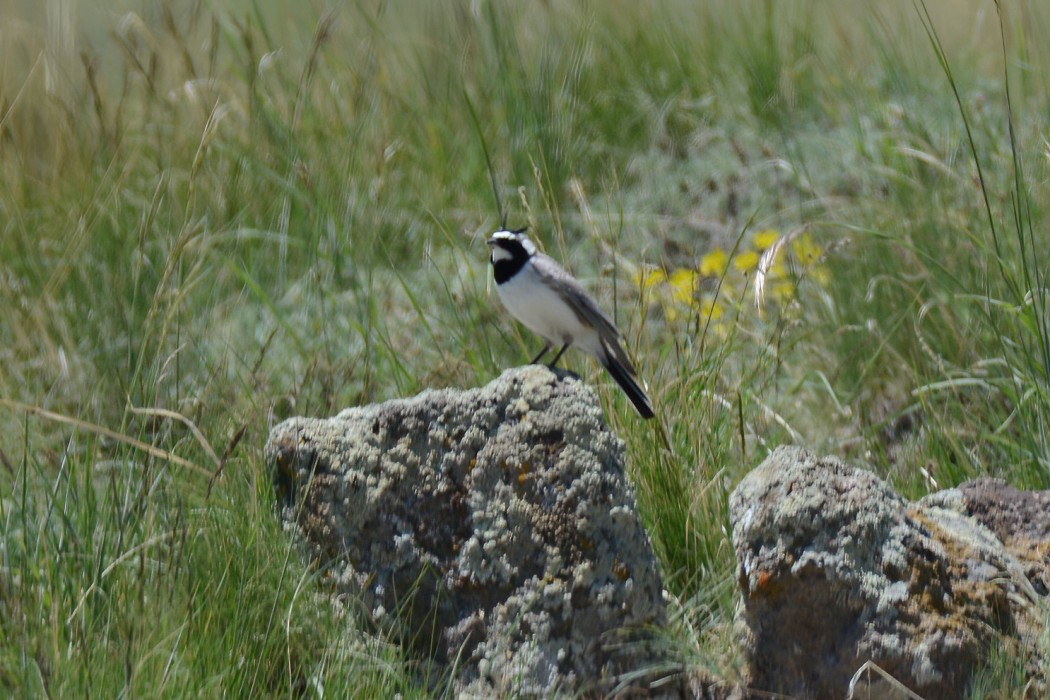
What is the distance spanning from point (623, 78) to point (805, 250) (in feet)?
6.73

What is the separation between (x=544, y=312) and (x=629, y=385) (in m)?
0.49

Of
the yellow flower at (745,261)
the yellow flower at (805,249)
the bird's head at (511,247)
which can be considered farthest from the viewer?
the yellow flower at (745,261)

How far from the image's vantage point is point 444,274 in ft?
16.2

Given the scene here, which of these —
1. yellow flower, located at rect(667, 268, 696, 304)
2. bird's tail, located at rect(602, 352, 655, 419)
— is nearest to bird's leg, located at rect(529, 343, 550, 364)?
bird's tail, located at rect(602, 352, 655, 419)

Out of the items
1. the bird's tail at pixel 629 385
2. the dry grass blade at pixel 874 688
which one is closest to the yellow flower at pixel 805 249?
the bird's tail at pixel 629 385

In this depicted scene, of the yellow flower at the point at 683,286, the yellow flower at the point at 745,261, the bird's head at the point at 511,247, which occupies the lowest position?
the yellow flower at the point at 745,261

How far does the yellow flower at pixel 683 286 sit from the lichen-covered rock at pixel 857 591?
3.88ft

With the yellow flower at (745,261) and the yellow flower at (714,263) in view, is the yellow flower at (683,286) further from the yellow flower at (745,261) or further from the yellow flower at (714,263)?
the yellow flower at (745,261)

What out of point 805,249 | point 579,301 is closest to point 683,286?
point 805,249

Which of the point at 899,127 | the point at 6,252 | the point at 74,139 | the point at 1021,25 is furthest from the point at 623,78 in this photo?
the point at 6,252

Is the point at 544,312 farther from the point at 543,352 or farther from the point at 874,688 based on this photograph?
the point at 874,688

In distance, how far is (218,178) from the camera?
5.10m

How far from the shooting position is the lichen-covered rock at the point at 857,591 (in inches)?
91.1

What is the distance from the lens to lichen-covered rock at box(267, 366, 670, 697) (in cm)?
257
